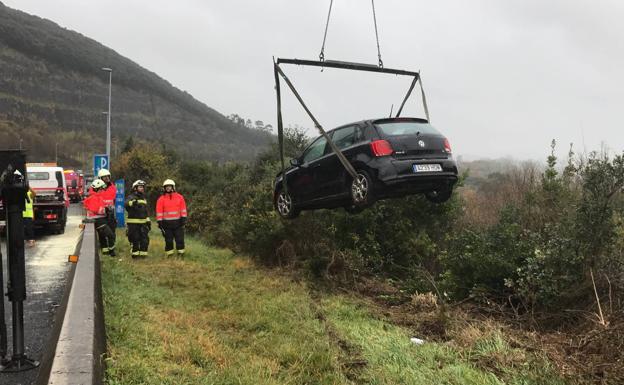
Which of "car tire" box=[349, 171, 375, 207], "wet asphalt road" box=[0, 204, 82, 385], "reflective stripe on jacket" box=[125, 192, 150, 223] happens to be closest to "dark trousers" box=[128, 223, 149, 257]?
"reflective stripe on jacket" box=[125, 192, 150, 223]

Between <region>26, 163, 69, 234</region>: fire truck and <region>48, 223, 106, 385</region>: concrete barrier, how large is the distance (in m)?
11.2

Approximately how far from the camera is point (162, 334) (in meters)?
5.39

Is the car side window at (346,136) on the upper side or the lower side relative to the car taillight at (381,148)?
upper

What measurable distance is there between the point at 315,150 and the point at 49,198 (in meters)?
12.1

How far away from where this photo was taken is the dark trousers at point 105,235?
36.9 feet

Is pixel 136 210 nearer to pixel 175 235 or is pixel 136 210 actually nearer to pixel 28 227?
pixel 175 235

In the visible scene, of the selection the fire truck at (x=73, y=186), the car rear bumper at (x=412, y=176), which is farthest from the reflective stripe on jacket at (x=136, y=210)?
the fire truck at (x=73, y=186)

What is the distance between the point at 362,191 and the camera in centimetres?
612

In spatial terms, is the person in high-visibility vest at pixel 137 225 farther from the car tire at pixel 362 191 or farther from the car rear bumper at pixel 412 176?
the car rear bumper at pixel 412 176

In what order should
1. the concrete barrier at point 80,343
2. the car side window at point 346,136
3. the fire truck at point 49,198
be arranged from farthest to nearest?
1. the fire truck at point 49,198
2. the car side window at point 346,136
3. the concrete barrier at point 80,343

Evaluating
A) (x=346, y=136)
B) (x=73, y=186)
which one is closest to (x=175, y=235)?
(x=346, y=136)

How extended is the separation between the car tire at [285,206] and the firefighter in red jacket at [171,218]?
4137mm

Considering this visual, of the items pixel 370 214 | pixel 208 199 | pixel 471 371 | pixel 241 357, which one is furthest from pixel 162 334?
pixel 208 199

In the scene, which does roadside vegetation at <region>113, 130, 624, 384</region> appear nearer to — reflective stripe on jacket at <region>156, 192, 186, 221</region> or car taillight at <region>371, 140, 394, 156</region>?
reflective stripe on jacket at <region>156, 192, 186, 221</region>
